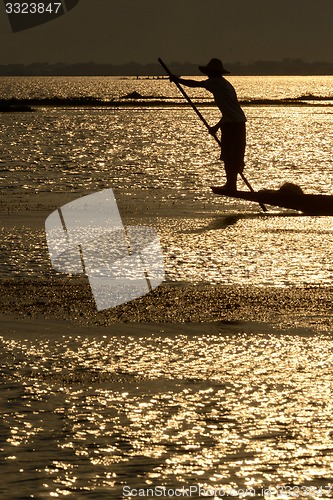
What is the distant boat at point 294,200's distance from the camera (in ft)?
62.4

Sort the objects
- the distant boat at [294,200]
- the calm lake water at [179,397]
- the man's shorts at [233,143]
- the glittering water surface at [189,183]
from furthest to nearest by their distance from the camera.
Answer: the glittering water surface at [189,183] < the man's shorts at [233,143] < the distant boat at [294,200] < the calm lake water at [179,397]

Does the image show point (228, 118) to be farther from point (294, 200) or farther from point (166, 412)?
point (166, 412)

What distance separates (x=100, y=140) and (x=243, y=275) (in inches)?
2745

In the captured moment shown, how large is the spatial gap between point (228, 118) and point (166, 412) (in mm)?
9378

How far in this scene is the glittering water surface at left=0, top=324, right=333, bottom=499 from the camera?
9586 millimetres

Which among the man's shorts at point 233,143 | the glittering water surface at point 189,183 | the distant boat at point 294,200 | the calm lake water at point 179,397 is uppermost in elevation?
the man's shorts at point 233,143

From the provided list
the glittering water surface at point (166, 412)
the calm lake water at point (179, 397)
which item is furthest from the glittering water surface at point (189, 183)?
the glittering water surface at point (166, 412)

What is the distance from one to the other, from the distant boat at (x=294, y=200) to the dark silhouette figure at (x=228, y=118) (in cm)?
68

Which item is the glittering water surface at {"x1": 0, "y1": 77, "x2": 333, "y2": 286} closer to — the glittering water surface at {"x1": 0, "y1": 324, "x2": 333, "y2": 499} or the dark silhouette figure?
the dark silhouette figure

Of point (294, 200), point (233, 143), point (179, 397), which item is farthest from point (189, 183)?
point (179, 397)

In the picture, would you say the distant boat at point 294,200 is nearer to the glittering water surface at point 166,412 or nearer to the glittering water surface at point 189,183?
the glittering water surface at point 189,183

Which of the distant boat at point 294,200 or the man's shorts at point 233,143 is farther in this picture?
the man's shorts at point 233,143

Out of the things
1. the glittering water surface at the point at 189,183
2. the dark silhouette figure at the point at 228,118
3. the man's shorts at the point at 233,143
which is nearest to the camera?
the dark silhouette figure at the point at 228,118

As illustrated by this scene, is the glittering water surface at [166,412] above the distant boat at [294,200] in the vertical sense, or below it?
Answer: below
